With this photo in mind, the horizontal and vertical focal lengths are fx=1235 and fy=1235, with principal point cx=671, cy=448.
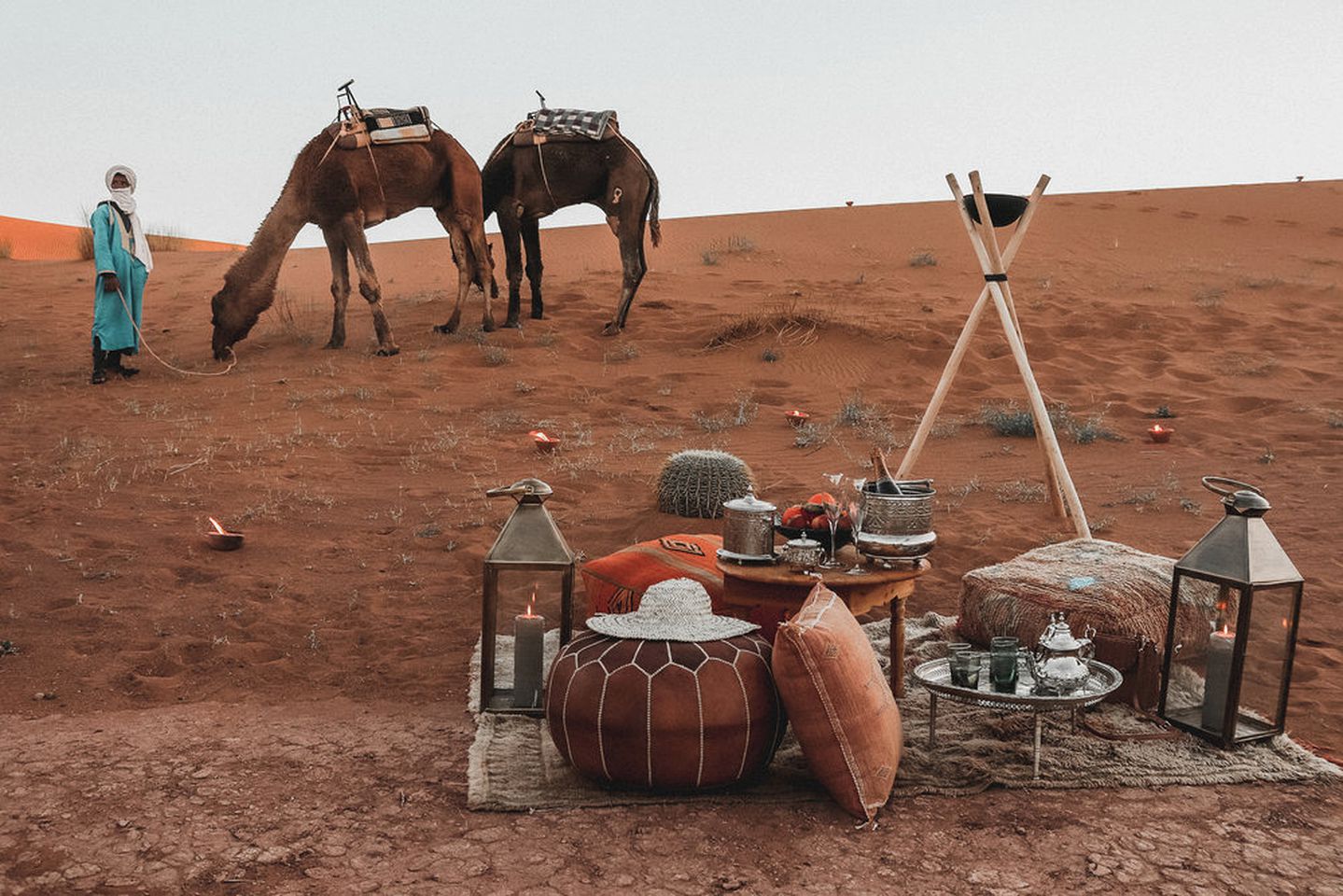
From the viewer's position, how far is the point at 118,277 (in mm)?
11352

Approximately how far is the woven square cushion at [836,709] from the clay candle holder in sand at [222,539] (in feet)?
12.9

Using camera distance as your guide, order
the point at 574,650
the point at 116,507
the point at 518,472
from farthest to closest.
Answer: the point at 518,472 < the point at 116,507 < the point at 574,650

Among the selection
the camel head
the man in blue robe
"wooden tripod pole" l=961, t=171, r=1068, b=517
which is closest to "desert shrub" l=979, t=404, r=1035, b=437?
"wooden tripod pole" l=961, t=171, r=1068, b=517

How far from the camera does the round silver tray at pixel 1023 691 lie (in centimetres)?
406

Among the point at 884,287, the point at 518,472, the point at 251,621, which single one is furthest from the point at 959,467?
the point at 884,287

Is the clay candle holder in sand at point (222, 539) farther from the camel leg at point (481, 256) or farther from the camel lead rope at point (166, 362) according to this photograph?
the camel leg at point (481, 256)

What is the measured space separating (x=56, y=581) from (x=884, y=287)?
44.9 feet

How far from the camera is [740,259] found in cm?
2167

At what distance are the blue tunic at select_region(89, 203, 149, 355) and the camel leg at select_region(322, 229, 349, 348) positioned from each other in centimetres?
179

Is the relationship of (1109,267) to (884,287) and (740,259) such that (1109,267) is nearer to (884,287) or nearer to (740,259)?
(884,287)

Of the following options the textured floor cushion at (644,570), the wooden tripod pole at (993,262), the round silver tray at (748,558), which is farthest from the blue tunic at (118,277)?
the round silver tray at (748,558)

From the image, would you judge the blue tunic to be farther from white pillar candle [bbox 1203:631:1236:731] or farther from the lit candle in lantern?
white pillar candle [bbox 1203:631:1236:731]

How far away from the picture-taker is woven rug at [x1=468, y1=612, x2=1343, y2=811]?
13.4ft

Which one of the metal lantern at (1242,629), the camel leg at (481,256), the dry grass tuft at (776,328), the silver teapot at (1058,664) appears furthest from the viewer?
the dry grass tuft at (776,328)
